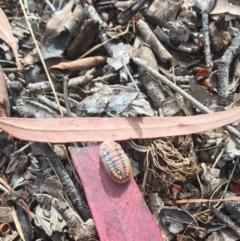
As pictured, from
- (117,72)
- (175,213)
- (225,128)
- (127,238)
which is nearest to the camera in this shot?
(127,238)

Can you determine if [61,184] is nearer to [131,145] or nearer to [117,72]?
[131,145]

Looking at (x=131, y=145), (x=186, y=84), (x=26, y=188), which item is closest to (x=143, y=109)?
(x=131, y=145)

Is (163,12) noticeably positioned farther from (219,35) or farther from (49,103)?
(49,103)

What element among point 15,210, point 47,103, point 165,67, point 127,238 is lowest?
point 15,210

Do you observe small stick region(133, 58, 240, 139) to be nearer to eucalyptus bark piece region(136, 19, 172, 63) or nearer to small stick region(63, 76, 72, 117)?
eucalyptus bark piece region(136, 19, 172, 63)

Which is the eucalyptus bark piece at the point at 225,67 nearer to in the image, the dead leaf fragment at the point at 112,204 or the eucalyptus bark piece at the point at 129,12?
the eucalyptus bark piece at the point at 129,12

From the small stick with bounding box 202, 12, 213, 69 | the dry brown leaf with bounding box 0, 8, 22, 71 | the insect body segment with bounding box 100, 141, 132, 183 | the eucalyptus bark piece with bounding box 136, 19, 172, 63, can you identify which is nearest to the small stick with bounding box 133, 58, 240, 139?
the eucalyptus bark piece with bounding box 136, 19, 172, 63

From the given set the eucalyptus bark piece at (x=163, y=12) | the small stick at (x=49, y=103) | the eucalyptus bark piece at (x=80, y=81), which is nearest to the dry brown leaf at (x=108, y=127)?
the small stick at (x=49, y=103)
